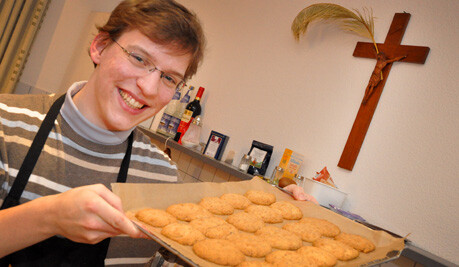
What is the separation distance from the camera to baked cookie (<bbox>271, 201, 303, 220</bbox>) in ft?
4.59

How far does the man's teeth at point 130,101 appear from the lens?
110 centimetres

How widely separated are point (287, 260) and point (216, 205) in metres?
0.34

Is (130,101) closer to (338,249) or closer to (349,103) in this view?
(338,249)

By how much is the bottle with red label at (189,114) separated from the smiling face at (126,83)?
1.63 m

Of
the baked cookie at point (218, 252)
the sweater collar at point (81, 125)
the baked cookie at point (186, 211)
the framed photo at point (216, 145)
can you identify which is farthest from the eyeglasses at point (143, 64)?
the framed photo at point (216, 145)

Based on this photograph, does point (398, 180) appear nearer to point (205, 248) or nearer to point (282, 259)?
point (282, 259)

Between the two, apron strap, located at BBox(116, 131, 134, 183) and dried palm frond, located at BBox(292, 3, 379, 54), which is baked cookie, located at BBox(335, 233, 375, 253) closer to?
apron strap, located at BBox(116, 131, 134, 183)

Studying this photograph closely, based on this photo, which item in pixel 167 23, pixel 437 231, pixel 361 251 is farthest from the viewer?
pixel 437 231

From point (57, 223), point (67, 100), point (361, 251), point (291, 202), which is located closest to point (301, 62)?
point (291, 202)

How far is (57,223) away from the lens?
74 centimetres

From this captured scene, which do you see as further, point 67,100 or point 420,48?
point 420,48

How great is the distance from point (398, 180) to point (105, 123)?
1480 mm

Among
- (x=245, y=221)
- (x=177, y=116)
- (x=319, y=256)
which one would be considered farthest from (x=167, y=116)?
(x=319, y=256)

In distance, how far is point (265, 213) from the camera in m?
1.37
